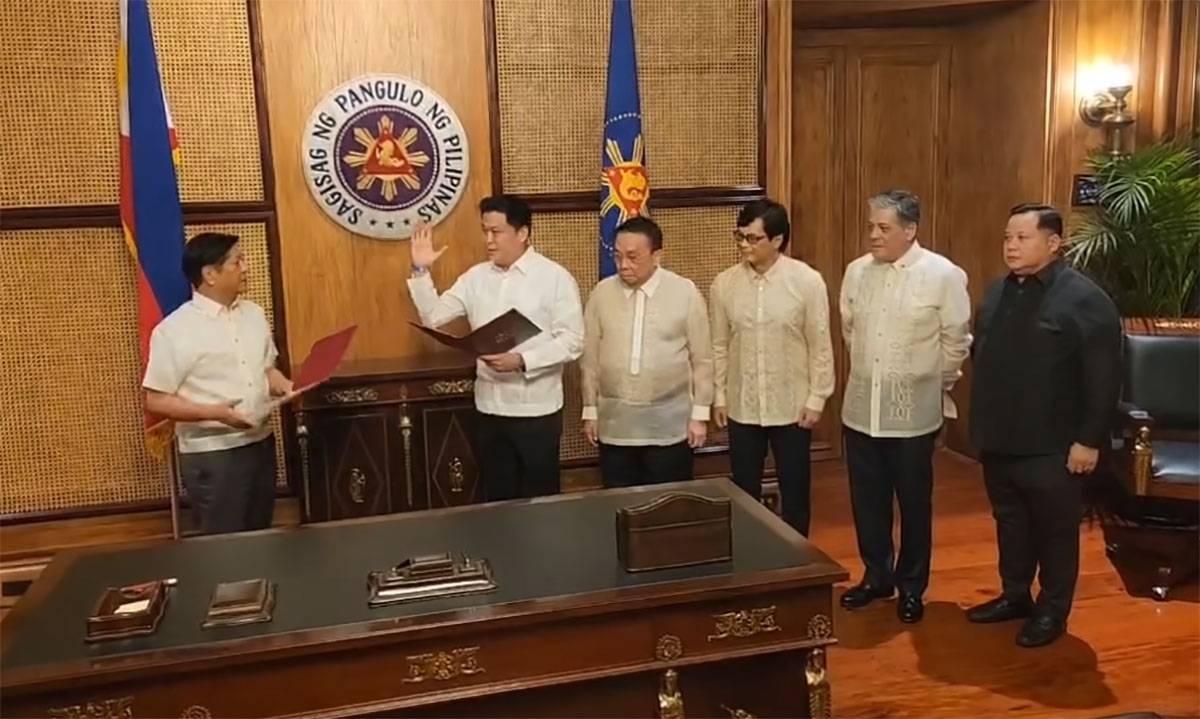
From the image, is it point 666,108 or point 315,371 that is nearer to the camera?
point 315,371

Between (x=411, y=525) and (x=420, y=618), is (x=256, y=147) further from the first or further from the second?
(x=420, y=618)

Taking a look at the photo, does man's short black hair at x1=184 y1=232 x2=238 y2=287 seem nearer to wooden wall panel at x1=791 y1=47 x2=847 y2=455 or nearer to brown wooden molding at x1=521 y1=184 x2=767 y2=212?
brown wooden molding at x1=521 y1=184 x2=767 y2=212

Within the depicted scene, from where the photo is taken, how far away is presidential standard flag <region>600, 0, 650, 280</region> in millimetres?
4195

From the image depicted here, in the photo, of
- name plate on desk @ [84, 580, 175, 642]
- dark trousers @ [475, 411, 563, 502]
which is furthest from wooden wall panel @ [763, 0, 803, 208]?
name plate on desk @ [84, 580, 175, 642]

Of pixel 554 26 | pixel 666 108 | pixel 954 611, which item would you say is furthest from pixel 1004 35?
pixel 954 611

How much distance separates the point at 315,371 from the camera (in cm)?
317

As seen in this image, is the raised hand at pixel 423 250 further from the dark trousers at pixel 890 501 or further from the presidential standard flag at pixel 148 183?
the dark trousers at pixel 890 501

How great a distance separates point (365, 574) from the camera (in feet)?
7.61

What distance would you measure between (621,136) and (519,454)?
4.49ft

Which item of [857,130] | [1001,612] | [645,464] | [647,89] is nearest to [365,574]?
[645,464]

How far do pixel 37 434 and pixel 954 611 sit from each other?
3339 millimetres

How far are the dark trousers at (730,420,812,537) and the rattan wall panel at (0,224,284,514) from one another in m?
1.92

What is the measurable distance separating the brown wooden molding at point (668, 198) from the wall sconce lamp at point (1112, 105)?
1532mm

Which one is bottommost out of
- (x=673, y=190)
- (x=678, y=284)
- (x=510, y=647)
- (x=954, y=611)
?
(x=954, y=611)
